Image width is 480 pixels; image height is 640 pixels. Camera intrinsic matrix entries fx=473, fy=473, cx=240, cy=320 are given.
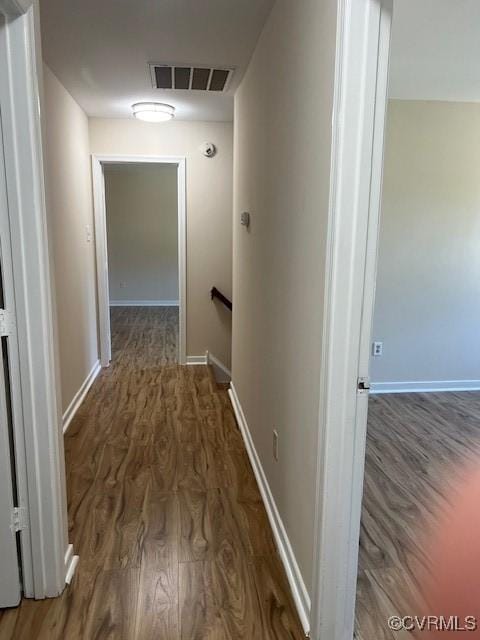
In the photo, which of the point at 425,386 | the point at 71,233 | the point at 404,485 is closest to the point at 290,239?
the point at 404,485

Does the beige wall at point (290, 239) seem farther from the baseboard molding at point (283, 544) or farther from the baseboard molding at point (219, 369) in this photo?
the baseboard molding at point (219, 369)

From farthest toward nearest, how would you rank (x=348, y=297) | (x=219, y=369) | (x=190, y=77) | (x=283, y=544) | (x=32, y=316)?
(x=219, y=369) < (x=190, y=77) < (x=283, y=544) < (x=32, y=316) < (x=348, y=297)

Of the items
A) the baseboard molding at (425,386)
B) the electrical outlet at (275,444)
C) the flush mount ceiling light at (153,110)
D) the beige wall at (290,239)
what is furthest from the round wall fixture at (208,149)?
the electrical outlet at (275,444)

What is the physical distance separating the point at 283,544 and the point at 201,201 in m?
3.40

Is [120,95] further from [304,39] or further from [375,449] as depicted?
[375,449]

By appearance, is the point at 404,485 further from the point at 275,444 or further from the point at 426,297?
the point at 426,297

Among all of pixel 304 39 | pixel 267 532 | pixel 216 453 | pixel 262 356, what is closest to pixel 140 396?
pixel 216 453

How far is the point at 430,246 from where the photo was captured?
3918 millimetres

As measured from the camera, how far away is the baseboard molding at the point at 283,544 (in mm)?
1634

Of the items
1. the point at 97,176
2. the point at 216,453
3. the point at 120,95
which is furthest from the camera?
the point at 97,176

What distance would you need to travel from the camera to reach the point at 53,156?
3.03 meters

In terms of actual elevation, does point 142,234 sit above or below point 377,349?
above

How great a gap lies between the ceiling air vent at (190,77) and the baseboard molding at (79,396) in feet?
7.66

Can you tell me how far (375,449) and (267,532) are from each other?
3.64 ft
